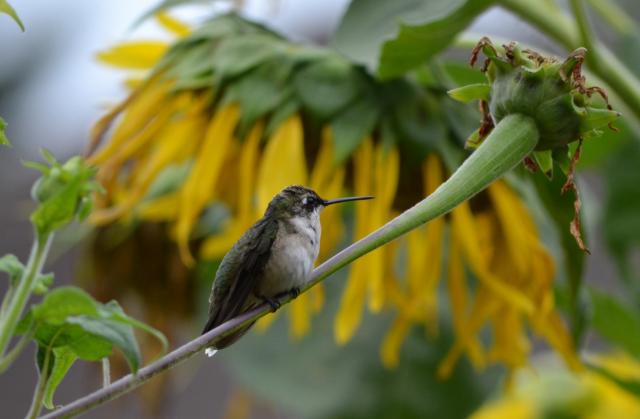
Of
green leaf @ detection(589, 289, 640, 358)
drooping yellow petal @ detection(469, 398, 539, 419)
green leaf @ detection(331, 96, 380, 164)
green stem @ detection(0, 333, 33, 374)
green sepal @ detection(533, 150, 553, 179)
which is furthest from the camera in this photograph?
drooping yellow petal @ detection(469, 398, 539, 419)

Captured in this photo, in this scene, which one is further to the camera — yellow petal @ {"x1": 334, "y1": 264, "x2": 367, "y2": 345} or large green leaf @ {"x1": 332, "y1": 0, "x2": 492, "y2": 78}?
yellow petal @ {"x1": 334, "y1": 264, "x2": 367, "y2": 345}

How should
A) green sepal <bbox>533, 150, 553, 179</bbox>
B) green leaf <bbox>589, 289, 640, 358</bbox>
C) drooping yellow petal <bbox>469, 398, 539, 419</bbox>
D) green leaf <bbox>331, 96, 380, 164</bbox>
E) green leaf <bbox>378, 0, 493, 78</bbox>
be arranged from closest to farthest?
green sepal <bbox>533, 150, 553, 179</bbox>, green leaf <bbox>378, 0, 493, 78</bbox>, green leaf <bbox>331, 96, 380, 164</bbox>, green leaf <bbox>589, 289, 640, 358</bbox>, drooping yellow petal <bbox>469, 398, 539, 419</bbox>

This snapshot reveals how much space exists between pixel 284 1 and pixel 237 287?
68 cm

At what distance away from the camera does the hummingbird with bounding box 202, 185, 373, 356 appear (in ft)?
1.22

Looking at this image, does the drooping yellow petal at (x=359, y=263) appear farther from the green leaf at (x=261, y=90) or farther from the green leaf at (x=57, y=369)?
the green leaf at (x=57, y=369)

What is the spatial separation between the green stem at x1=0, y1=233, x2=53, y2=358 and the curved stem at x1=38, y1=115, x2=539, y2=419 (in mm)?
25

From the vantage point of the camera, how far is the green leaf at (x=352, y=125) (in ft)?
2.50

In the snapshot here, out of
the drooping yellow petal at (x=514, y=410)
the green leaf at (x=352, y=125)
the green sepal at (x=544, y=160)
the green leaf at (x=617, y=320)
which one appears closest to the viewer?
the green sepal at (x=544, y=160)

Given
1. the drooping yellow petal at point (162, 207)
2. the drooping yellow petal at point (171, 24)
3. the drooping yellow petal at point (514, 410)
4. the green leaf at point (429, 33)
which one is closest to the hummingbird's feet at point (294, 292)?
the green leaf at point (429, 33)

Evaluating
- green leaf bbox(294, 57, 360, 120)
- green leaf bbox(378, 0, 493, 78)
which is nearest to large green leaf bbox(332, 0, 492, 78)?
green leaf bbox(378, 0, 493, 78)

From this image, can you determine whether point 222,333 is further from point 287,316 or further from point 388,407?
point 287,316

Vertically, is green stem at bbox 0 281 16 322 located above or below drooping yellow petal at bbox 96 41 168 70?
above

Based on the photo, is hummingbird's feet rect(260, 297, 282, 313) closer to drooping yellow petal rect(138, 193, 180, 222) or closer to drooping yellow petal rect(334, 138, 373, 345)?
drooping yellow petal rect(334, 138, 373, 345)

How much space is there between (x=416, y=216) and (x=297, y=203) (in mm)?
63
